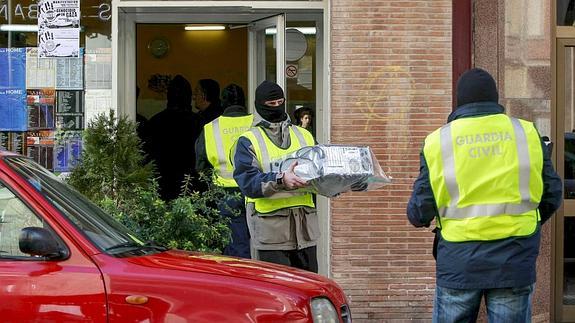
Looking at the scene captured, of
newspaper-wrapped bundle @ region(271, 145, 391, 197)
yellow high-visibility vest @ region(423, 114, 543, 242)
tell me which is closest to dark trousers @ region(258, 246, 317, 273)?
newspaper-wrapped bundle @ region(271, 145, 391, 197)

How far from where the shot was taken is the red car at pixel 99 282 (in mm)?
4281

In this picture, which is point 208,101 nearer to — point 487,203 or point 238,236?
point 238,236

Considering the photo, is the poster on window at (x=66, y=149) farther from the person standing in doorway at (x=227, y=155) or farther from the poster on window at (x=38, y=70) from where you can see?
the person standing in doorway at (x=227, y=155)

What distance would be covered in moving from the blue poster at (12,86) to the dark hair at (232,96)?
2014 mm

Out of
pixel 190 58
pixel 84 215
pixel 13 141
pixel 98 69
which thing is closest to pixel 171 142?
pixel 98 69

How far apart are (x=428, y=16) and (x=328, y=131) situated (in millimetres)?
1416

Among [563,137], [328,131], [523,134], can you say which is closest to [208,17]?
[328,131]

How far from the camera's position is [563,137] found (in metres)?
8.87

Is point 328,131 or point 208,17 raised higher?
point 208,17

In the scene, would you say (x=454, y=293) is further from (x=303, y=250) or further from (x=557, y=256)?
(x=557, y=256)

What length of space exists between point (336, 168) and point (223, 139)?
2521 millimetres

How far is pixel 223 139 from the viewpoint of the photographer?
27.2 ft

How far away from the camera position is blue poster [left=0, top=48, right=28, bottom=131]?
29.7 feet

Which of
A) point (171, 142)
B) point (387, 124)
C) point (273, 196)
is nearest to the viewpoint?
point (273, 196)
